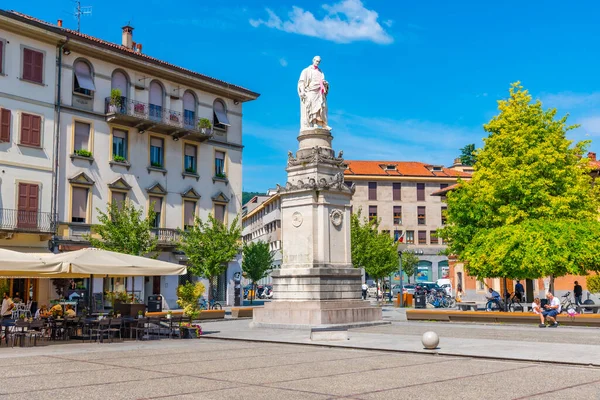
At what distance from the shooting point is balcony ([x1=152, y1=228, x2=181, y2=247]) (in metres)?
39.8

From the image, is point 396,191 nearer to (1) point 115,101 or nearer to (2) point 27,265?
(1) point 115,101

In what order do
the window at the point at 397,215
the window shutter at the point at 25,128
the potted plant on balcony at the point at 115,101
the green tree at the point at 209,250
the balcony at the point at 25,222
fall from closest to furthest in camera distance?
the balcony at the point at 25,222
the window shutter at the point at 25,128
the green tree at the point at 209,250
the potted plant on balcony at the point at 115,101
the window at the point at 397,215

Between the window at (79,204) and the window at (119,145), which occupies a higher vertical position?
the window at (119,145)

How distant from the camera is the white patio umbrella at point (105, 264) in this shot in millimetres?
17456

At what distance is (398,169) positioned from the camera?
8519 cm

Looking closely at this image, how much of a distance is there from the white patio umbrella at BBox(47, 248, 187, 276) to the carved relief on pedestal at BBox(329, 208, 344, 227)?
580cm

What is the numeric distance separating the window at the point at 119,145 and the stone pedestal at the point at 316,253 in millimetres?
18062

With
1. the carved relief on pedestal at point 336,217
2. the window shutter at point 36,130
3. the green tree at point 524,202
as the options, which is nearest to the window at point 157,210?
the window shutter at point 36,130

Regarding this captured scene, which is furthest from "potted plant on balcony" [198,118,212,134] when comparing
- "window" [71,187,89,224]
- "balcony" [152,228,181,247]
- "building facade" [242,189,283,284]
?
"building facade" [242,189,283,284]

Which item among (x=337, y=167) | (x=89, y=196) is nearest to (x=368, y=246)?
(x=89, y=196)

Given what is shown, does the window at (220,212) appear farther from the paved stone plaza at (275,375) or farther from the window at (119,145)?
the paved stone plaza at (275,375)

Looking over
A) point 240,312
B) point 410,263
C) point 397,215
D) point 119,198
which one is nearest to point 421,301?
point 240,312

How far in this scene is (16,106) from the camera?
111ft

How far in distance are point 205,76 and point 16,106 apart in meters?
13.2
